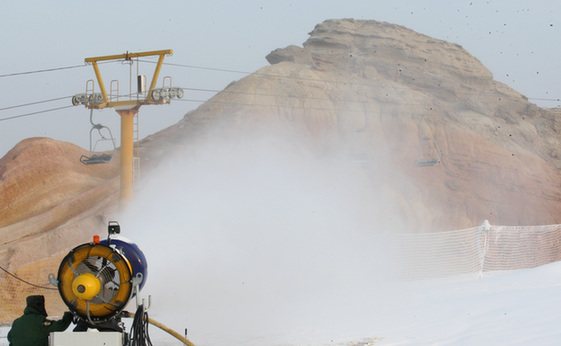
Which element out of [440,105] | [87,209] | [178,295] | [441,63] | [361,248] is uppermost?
[441,63]

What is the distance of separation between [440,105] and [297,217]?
74.2 feet

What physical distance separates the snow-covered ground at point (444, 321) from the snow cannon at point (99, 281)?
3.92 m

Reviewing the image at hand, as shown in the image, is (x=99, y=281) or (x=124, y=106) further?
(x=124, y=106)

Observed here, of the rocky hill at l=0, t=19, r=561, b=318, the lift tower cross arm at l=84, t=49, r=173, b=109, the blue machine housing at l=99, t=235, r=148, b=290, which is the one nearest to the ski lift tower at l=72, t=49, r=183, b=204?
the lift tower cross arm at l=84, t=49, r=173, b=109

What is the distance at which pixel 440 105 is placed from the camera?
1697 inches

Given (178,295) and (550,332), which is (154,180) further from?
(550,332)

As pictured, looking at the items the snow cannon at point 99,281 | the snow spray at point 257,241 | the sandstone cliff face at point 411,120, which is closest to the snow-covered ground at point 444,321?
the snow spray at point 257,241

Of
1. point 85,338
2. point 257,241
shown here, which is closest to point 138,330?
point 85,338

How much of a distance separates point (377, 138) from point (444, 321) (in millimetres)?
28272

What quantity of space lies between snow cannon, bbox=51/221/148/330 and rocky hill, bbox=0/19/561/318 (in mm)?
23826

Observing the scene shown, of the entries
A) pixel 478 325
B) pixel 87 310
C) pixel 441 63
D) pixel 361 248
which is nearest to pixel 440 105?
pixel 441 63

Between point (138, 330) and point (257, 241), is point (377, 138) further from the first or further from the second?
point (138, 330)

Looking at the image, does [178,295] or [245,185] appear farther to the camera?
[245,185]

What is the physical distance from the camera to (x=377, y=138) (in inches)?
1486
